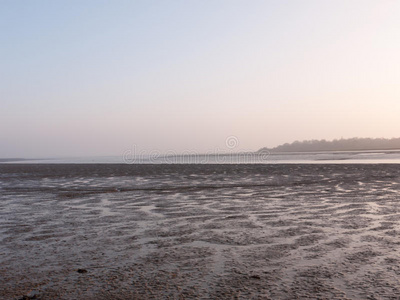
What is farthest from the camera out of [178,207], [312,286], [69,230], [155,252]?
[178,207]

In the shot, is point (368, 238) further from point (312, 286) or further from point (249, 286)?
point (249, 286)

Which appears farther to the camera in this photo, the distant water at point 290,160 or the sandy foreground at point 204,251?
the distant water at point 290,160

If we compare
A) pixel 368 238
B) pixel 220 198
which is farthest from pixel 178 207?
pixel 368 238

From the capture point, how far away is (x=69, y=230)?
887 cm

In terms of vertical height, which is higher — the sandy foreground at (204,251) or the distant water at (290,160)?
the distant water at (290,160)

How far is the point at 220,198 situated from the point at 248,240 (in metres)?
7.01

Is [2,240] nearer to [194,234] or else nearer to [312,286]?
[194,234]

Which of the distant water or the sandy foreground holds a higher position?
the distant water

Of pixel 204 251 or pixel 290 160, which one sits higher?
pixel 290 160

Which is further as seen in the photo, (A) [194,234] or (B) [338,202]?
(B) [338,202]

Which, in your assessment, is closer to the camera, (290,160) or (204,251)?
(204,251)

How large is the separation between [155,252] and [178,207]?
5587 millimetres

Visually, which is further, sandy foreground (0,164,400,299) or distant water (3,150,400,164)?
distant water (3,150,400,164)

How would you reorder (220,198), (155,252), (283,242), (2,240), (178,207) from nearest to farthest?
(155,252) < (283,242) < (2,240) < (178,207) < (220,198)
